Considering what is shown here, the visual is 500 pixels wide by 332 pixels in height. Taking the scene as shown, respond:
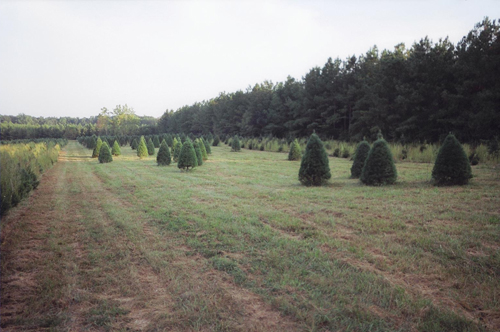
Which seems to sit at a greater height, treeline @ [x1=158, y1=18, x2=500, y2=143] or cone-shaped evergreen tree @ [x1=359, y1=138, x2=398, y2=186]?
treeline @ [x1=158, y1=18, x2=500, y2=143]

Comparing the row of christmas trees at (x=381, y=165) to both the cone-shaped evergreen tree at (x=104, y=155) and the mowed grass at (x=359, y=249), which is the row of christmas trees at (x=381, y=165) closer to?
the mowed grass at (x=359, y=249)

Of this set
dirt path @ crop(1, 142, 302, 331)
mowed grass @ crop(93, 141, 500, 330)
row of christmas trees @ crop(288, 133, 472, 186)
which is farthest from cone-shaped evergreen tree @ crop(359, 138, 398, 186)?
dirt path @ crop(1, 142, 302, 331)

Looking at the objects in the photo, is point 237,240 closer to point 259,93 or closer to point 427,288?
Answer: point 427,288

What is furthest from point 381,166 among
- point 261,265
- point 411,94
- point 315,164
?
point 411,94

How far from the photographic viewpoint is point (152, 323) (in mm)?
2584

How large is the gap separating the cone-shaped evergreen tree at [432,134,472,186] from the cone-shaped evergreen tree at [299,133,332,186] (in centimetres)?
323

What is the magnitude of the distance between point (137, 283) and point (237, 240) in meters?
1.69

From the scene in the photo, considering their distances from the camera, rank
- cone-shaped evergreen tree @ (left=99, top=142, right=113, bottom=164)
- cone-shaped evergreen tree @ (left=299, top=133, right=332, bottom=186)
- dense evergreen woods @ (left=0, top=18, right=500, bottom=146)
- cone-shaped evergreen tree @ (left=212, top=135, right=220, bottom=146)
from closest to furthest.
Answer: cone-shaped evergreen tree @ (left=299, top=133, right=332, bottom=186) → dense evergreen woods @ (left=0, top=18, right=500, bottom=146) → cone-shaped evergreen tree @ (left=99, top=142, right=113, bottom=164) → cone-shaped evergreen tree @ (left=212, top=135, right=220, bottom=146)

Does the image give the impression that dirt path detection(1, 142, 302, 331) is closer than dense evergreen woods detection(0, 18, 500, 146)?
Yes

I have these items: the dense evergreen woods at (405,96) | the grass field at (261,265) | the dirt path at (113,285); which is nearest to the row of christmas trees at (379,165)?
the grass field at (261,265)

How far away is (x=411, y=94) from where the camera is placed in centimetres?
2220

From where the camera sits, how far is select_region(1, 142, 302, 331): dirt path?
2.61 meters

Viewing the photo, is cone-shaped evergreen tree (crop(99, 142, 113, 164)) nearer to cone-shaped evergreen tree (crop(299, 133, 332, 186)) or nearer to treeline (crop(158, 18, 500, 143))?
cone-shaped evergreen tree (crop(299, 133, 332, 186))

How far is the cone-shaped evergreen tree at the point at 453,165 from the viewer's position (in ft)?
25.0
